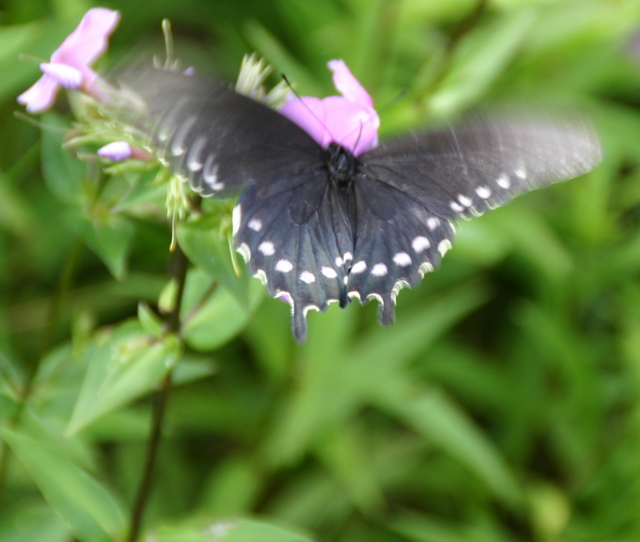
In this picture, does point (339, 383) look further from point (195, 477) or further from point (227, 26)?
point (227, 26)

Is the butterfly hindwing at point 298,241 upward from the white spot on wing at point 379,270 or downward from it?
upward

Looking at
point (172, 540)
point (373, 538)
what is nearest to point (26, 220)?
point (172, 540)

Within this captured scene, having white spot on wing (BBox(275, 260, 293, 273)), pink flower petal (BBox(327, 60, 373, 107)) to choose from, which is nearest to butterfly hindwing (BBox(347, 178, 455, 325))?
white spot on wing (BBox(275, 260, 293, 273))

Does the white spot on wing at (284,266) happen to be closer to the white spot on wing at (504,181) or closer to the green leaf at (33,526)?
the white spot on wing at (504,181)

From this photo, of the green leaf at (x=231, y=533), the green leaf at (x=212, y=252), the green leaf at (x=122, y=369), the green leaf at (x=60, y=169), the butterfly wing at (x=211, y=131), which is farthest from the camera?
the green leaf at (x=60, y=169)

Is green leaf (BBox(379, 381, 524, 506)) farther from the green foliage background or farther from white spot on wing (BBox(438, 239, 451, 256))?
white spot on wing (BBox(438, 239, 451, 256))

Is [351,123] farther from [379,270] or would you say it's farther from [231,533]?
[231,533]

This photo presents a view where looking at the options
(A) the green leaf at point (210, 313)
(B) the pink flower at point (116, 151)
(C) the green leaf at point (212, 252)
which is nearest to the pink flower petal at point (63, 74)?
(B) the pink flower at point (116, 151)
